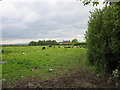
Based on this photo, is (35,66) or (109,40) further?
(35,66)

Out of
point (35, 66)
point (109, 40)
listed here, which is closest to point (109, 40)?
point (109, 40)

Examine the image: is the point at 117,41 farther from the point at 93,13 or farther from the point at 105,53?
the point at 93,13

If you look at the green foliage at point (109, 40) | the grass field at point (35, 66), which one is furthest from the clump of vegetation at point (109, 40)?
the grass field at point (35, 66)

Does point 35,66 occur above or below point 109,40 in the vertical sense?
below

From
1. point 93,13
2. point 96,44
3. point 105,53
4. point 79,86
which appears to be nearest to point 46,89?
point 79,86

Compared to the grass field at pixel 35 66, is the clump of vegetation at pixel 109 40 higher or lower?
higher

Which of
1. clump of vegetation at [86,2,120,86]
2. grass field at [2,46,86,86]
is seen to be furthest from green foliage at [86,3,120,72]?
grass field at [2,46,86,86]

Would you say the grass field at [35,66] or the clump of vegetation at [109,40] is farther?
the grass field at [35,66]

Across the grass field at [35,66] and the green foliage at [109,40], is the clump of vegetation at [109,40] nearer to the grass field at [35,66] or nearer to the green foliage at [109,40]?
the green foliage at [109,40]

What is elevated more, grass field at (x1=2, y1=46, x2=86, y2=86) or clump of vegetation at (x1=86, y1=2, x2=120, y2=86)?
clump of vegetation at (x1=86, y1=2, x2=120, y2=86)

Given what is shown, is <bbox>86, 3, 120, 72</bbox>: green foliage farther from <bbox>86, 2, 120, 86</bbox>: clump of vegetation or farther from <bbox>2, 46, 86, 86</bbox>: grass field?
<bbox>2, 46, 86, 86</bbox>: grass field

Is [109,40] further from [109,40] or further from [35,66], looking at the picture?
[35,66]

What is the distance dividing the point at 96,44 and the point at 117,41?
196 centimetres

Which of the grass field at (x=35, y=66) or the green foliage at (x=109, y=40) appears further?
the grass field at (x=35, y=66)
